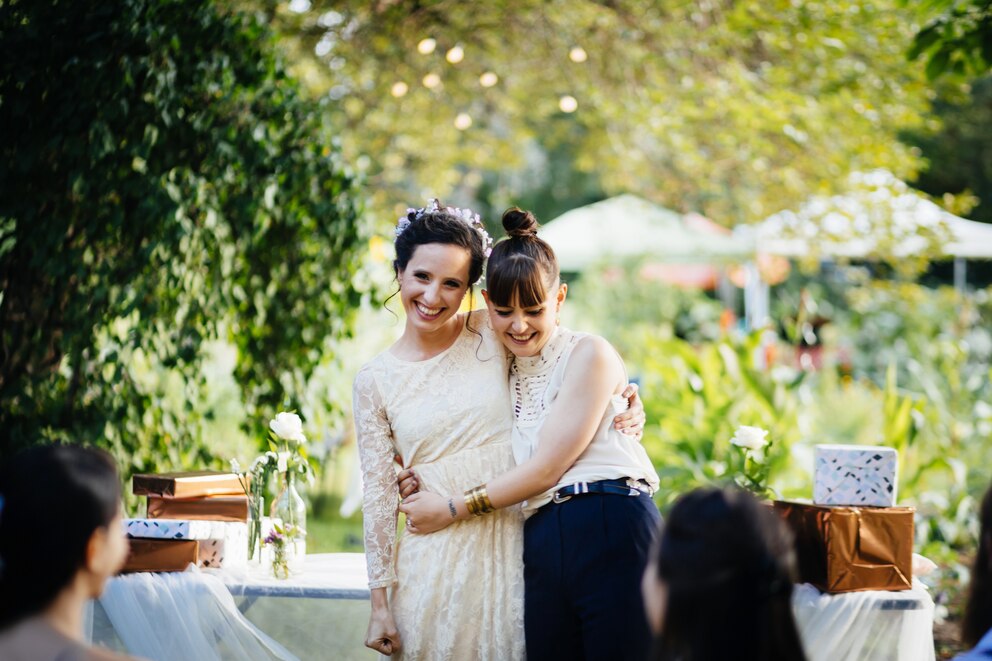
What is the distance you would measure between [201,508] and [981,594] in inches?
85.5

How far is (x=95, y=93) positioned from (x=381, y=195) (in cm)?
524

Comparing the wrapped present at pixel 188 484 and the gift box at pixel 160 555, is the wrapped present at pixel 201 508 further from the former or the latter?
the gift box at pixel 160 555

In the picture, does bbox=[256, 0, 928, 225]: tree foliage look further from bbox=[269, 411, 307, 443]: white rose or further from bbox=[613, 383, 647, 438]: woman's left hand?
bbox=[613, 383, 647, 438]: woman's left hand

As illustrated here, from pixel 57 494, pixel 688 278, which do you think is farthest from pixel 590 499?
pixel 688 278

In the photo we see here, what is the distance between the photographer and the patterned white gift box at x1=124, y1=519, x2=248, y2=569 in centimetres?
282

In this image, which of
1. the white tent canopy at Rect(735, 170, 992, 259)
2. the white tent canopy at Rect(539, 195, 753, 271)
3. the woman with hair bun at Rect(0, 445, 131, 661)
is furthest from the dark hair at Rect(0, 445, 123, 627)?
the white tent canopy at Rect(539, 195, 753, 271)

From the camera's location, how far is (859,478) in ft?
9.03

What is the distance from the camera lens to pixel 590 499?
2312 mm

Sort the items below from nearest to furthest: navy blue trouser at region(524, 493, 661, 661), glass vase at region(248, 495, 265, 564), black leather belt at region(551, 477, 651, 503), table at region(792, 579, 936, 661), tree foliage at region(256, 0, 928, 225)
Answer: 1. navy blue trouser at region(524, 493, 661, 661)
2. black leather belt at region(551, 477, 651, 503)
3. table at region(792, 579, 936, 661)
4. glass vase at region(248, 495, 265, 564)
5. tree foliage at region(256, 0, 928, 225)

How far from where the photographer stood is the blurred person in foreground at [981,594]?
1.77m

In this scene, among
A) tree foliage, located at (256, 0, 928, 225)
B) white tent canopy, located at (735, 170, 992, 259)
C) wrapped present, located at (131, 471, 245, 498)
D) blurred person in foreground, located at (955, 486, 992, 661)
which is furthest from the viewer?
white tent canopy, located at (735, 170, 992, 259)

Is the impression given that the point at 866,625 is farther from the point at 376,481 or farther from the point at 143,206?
the point at 143,206

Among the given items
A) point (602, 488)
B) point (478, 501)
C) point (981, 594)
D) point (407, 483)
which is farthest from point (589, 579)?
point (981, 594)

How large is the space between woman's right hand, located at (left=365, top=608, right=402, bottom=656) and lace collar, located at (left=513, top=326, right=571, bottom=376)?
0.69 m
